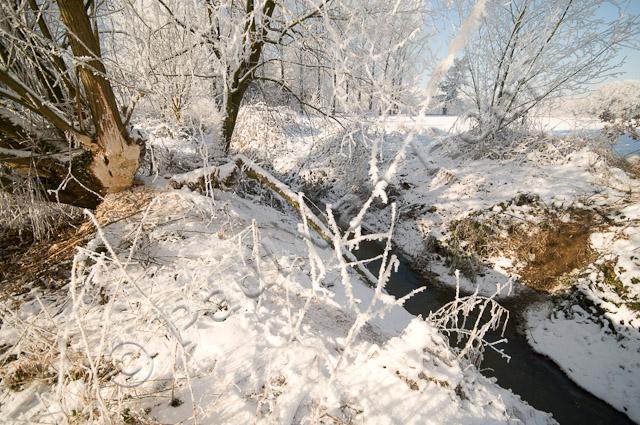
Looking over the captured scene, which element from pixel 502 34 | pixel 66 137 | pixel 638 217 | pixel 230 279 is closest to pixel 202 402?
pixel 230 279

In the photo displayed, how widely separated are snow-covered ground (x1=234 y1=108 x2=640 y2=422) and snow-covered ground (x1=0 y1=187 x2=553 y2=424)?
83cm

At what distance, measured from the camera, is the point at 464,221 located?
7.56 m

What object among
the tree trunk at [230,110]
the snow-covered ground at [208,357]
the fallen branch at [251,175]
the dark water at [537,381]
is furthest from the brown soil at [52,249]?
the dark water at [537,381]

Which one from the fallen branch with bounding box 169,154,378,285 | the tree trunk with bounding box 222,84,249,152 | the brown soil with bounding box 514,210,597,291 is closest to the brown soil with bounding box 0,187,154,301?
the fallen branch with bounding box 169,154,378,285

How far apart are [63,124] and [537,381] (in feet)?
22.3

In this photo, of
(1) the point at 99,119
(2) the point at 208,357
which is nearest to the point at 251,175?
(1) the point at 99,119

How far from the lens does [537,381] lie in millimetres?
4605

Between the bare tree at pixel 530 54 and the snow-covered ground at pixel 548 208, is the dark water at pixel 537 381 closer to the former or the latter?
the snow-covered ground at pixel 548 208

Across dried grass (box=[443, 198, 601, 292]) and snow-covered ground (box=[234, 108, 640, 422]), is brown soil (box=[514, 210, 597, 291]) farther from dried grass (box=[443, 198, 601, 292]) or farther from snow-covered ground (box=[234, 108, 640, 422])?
snow-covered ground (box=[234, 108, 640, 422])

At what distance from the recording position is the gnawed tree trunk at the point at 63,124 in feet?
7.38

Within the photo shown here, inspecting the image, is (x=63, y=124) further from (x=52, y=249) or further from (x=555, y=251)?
(x=555, y=251)

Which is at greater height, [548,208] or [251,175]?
[251,175]

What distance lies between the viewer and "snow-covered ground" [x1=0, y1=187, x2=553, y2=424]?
1416 mm

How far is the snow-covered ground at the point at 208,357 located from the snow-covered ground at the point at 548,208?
828 mm
